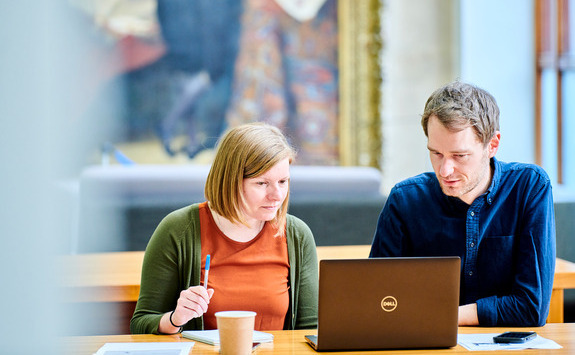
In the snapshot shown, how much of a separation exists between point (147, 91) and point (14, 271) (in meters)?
5.65

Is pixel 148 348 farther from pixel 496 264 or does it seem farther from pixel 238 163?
pixel 496 264

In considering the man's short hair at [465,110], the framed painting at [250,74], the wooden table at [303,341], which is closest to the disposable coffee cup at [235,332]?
the wooden table at [303,341]

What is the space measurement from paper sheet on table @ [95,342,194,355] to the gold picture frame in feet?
15.5

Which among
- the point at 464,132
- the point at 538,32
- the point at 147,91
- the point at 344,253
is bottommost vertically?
the point at 344,253

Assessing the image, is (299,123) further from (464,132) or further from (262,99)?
(464,132)

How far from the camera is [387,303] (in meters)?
1.30

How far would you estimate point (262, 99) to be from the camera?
231 inches

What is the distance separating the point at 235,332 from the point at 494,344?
552 millimetres

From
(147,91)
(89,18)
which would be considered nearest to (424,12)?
(147,91)

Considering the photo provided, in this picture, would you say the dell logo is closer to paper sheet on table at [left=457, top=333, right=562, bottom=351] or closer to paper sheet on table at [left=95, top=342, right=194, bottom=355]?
paper sheet on table at [left=457, top=333, right=562, bottom=351]

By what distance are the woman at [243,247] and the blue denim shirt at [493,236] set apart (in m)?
0.27

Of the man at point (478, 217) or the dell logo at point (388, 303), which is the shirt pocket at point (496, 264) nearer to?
the man at point (478, 217)

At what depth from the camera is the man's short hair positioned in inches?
65.1

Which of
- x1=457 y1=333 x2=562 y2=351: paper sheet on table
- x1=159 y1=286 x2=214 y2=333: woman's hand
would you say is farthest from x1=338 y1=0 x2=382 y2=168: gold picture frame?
x1=159 y1=286 x2=214 y2=333: woman's hand
